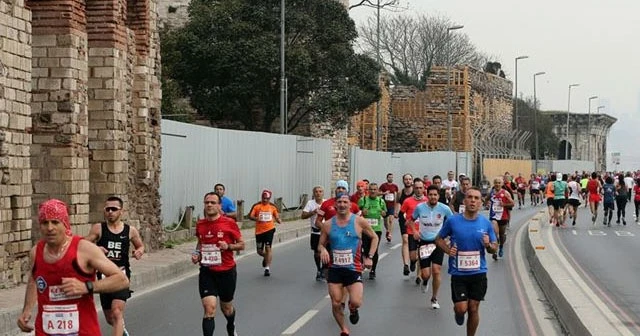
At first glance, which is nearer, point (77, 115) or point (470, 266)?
point (470, 266)

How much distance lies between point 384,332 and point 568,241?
50.8 feet

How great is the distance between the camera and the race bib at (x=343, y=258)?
11.2 metres

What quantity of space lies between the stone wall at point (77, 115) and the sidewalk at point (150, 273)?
689 millimetres

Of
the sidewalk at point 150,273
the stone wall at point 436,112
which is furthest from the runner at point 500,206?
the stone wall at point 436,112

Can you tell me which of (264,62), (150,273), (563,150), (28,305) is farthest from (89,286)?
(563,150)

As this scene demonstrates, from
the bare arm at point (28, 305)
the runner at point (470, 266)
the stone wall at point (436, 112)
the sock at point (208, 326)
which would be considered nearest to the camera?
the bare arm at point (28, 305)

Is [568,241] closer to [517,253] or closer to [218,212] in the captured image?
[517,253]

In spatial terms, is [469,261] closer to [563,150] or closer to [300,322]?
[300,322]

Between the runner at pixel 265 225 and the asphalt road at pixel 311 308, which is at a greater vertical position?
the runner at pixel 265 225

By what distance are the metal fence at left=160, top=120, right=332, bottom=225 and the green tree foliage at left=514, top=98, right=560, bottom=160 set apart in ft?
191

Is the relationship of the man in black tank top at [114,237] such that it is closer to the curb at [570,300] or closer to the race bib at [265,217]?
the curb at [570,300]

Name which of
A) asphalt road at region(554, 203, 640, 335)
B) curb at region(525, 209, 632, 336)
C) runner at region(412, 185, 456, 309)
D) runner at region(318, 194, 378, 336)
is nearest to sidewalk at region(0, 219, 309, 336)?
runner at region(318, 194, 378, 336)

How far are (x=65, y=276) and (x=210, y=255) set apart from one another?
14.9ft

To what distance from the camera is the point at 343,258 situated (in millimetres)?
11258
